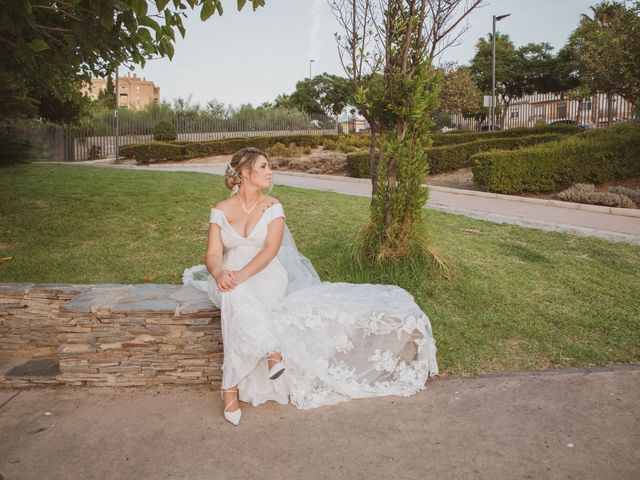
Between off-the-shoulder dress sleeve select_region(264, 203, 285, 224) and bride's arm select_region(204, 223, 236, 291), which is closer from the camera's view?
bride's arm select_region(204, 223, 236, 291)

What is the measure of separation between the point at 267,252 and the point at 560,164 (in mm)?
11769

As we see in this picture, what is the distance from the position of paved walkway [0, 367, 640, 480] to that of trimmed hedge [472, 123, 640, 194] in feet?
32.4

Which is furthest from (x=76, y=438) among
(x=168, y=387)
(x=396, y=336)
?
(x=396, y=336)

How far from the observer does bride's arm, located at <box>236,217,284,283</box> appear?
3.92 meters

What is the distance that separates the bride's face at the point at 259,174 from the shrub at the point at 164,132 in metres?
26.6

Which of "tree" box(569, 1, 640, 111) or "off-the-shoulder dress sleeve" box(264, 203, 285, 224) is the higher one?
"tree" box(569, 1, 640, 111)

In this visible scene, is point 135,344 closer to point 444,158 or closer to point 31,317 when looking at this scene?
point 31,317

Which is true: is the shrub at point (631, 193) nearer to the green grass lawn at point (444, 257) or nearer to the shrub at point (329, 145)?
the green grass lawn at point (444, 257)

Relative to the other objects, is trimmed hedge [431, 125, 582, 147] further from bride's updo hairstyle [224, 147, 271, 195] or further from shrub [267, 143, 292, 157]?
bride's updo hairstyle [224, 147, 271, 195]

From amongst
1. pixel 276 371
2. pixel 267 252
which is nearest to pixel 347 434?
pixel 276 371

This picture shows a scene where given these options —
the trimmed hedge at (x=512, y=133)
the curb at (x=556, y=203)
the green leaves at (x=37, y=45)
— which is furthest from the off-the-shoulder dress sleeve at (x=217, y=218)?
the trimmed hedge at (x=512, y=133)

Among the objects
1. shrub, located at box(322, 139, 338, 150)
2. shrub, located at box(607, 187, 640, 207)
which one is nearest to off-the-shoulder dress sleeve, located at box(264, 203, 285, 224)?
shrub, located at box(607, 187, 640, 207)

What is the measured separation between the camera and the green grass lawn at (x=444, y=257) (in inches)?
187

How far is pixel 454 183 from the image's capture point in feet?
52.0
